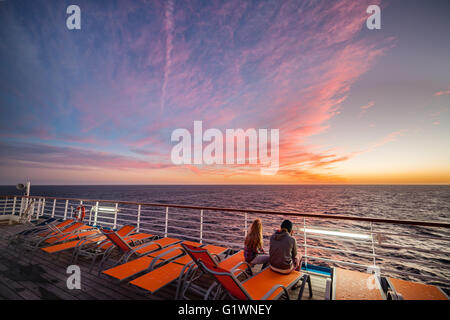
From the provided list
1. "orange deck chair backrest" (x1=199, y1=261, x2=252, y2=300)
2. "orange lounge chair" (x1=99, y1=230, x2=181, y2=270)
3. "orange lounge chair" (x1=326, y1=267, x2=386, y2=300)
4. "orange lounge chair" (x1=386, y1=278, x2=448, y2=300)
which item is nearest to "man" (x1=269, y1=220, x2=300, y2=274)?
"orange lounge chair" (x1=326, y1=267, x2=386, y2=300)

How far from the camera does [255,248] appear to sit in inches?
105

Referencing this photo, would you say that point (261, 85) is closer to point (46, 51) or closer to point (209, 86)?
point (209, 86)

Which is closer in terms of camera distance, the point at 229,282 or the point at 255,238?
the point at 229,282

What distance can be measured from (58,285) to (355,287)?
3627 mm

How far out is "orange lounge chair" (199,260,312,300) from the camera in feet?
5.38

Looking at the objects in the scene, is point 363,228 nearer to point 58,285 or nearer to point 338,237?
point 338,237

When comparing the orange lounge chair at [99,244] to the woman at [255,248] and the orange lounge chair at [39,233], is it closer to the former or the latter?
the orange lounge chair at [39,233]

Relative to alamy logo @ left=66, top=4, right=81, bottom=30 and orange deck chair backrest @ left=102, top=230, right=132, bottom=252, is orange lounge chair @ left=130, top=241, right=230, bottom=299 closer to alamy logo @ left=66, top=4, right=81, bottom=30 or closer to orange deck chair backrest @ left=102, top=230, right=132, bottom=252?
orange deck chair backrest @ left=102, top=230, right=132, bottom=252

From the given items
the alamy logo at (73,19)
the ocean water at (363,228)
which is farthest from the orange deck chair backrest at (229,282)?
the alamy logo at (73,19)

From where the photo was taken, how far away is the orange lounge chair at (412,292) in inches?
68.8

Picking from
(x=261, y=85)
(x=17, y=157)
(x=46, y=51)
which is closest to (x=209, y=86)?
(x=261, y=85)

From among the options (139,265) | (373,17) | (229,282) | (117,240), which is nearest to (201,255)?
(229,282)
